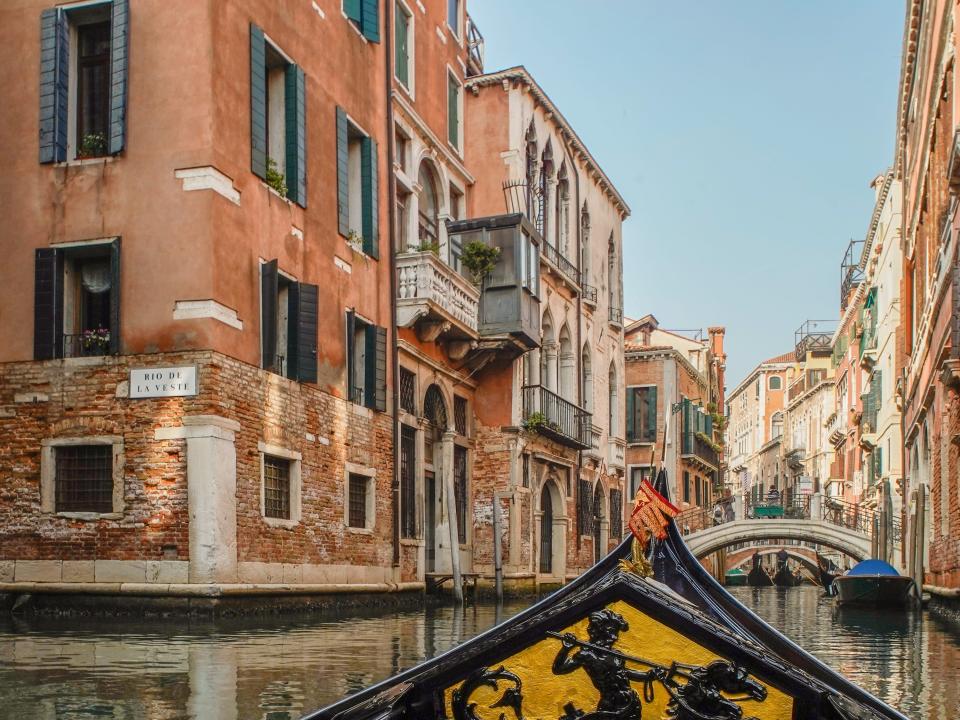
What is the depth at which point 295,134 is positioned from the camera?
11867 mm

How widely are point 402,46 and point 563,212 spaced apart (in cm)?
652

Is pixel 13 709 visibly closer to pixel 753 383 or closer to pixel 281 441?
pixel 281 441

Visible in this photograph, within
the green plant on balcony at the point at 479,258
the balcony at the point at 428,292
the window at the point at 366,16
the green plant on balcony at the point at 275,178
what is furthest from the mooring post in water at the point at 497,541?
the window at the point at 366,16

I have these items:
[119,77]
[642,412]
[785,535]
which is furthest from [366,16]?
[642,412]

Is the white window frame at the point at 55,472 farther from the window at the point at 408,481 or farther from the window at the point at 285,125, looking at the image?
the window at the point at 408,481

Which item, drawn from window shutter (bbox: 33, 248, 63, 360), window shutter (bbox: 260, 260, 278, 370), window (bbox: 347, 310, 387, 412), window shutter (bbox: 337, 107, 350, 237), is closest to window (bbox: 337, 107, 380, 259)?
window shutter (bbox: 337, 107, 350, 237)

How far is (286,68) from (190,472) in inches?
164

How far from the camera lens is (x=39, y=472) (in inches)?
403

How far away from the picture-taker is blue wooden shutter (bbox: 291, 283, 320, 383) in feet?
37.9

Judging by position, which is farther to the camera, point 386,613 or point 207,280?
point 386,613

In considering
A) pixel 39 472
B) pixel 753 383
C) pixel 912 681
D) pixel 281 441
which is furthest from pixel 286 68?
pixel 753 383

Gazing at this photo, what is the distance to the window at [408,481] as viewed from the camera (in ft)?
48.6

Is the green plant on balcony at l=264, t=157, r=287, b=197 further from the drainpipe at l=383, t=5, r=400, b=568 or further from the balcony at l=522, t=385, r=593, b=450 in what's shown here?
the balcony at l=522, t=385, r=593, b=450

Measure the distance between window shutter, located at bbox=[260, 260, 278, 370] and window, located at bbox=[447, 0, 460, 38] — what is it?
7576mm
